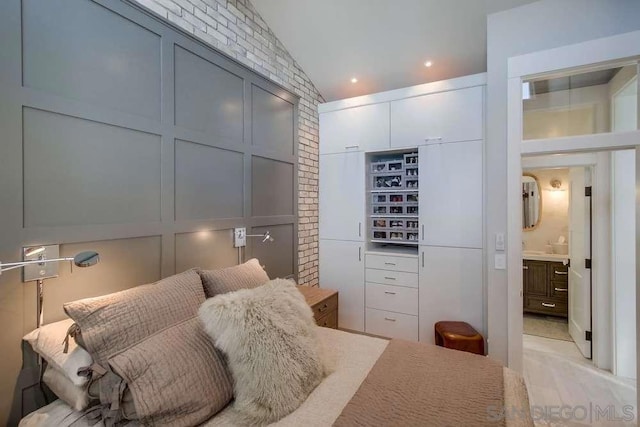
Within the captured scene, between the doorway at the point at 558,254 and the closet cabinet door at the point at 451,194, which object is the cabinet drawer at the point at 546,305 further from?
the closet cabinet door at the point at 451,194

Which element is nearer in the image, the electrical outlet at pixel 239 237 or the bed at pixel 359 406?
the bed at pixel 359 406

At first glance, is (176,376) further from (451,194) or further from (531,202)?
(531,202)

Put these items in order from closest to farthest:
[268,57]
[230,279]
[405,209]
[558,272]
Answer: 1. [230,279]
2. [268,57]
3. [405,209]
4. [558,272]

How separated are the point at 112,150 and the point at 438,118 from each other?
2.71 m

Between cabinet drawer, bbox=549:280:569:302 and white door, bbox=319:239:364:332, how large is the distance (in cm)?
274

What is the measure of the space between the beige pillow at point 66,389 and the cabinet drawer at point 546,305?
4.81m

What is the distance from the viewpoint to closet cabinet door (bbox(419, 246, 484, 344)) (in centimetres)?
268

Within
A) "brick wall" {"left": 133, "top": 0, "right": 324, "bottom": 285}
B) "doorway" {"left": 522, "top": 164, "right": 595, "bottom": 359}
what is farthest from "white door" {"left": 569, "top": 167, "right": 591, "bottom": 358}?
"brick wall" {"left": 133, "top": 0, "right": 324, "bottom": 285}

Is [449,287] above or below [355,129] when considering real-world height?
below

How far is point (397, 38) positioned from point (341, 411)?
9.94ft

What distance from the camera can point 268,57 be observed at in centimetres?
274

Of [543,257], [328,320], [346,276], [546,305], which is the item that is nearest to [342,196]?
[346,276]

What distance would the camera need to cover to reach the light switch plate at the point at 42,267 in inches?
50.1

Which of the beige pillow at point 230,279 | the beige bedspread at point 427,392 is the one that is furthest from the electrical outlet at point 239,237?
the beige bedspread at point 427,392
